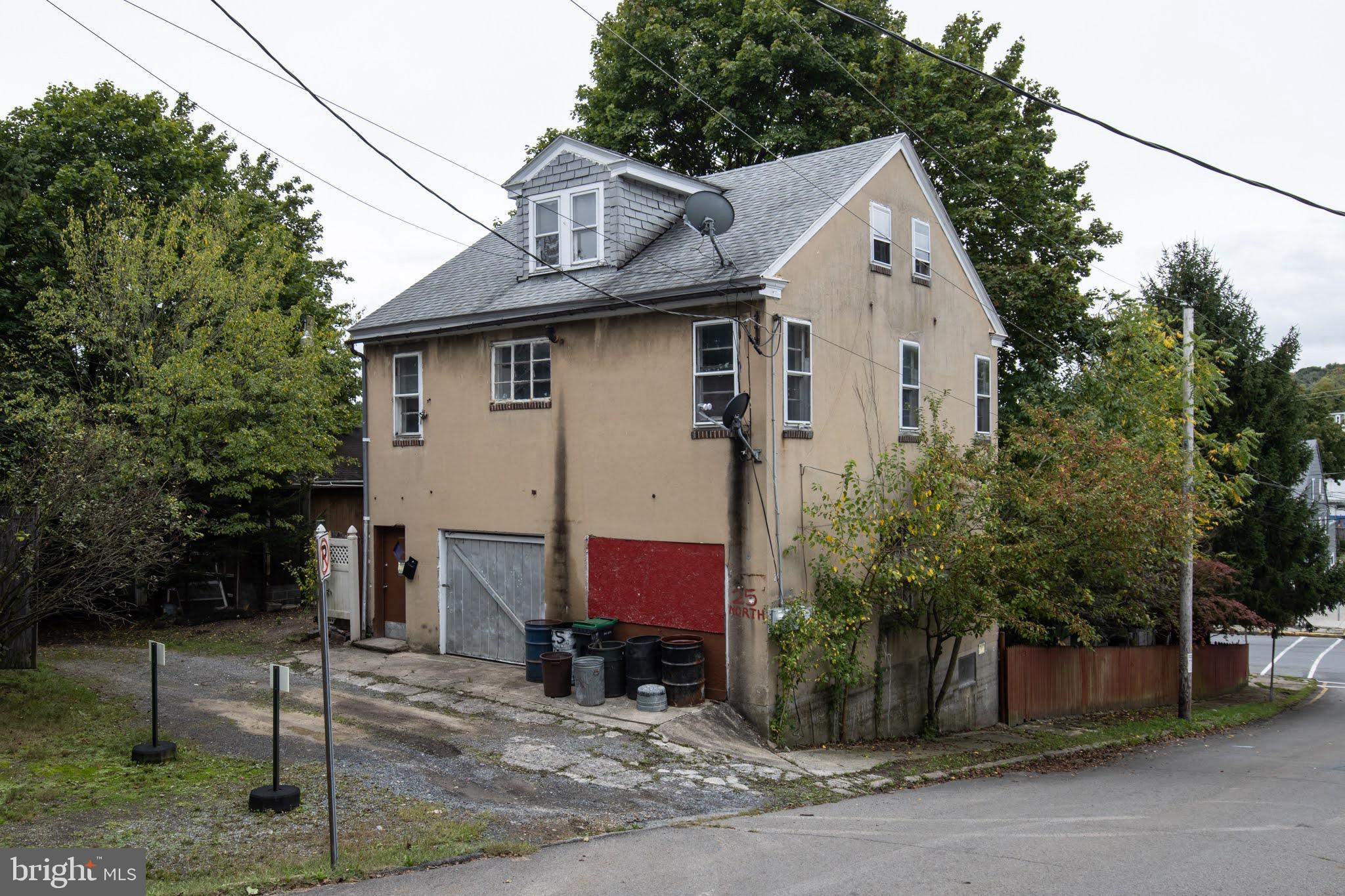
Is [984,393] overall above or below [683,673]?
above

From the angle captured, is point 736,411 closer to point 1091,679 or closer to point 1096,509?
point 1096,509

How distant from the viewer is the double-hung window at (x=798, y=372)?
14562 millimetres

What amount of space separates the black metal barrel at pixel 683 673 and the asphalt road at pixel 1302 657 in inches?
932

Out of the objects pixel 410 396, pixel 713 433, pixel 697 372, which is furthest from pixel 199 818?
pixel 410 396

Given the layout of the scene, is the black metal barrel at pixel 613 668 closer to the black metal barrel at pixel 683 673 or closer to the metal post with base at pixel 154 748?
the black metal barrel at pixel 683 673

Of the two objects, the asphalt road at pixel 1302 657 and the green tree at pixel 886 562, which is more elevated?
the green tree at pixel 886 562

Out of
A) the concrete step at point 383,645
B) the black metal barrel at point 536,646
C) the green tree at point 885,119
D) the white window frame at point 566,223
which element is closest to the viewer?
the black metal barrel at point 536,646

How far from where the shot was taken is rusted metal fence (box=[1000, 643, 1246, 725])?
21.0 metres

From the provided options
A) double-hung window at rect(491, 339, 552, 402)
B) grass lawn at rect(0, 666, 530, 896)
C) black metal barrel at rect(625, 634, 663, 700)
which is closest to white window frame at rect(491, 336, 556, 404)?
double-hung window at rect(491, 339, 552, 402)

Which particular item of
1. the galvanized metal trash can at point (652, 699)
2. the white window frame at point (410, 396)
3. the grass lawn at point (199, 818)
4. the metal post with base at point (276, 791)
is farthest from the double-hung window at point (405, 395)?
the metal post with base at point (276, 791)

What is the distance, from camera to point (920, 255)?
1812 cm

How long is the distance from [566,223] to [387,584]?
7.91m

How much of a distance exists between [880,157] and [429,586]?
11.2 meters

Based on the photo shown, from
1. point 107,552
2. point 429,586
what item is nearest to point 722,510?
point 429,586
